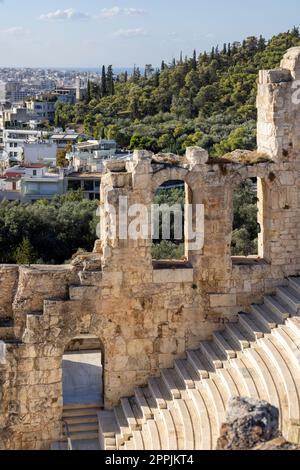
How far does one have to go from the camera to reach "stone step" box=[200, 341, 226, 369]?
1402 cm

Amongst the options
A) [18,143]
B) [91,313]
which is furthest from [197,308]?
[18,143]

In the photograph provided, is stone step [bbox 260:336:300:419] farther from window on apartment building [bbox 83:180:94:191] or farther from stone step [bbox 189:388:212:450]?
window on apartment building [bbox 83:180:94:191]

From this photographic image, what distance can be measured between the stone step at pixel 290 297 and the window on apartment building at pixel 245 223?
40.3 feet

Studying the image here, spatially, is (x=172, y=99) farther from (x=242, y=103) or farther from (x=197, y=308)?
(x=197, y=308)

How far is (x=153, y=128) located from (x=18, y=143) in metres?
26.0

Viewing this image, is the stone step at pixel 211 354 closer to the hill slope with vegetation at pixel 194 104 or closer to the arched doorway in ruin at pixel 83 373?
the arched doorway in ruin at pixel 83 373

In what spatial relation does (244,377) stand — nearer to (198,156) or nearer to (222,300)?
(222,300)

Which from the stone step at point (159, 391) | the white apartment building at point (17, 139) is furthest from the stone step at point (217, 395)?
the white apartment building at point (17, 139)

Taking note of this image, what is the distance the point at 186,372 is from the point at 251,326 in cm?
154

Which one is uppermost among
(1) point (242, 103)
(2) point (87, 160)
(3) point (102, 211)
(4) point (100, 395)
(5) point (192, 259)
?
(1) point (242, 103)

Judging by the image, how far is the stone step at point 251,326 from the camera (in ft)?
46.5

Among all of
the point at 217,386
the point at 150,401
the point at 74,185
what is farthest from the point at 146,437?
the point at 74,185

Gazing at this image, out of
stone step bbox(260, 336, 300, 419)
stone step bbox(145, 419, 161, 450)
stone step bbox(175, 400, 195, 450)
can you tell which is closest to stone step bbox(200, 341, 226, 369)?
stone step bbox(260, 336, 300, 419)

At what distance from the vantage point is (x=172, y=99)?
257 ft
